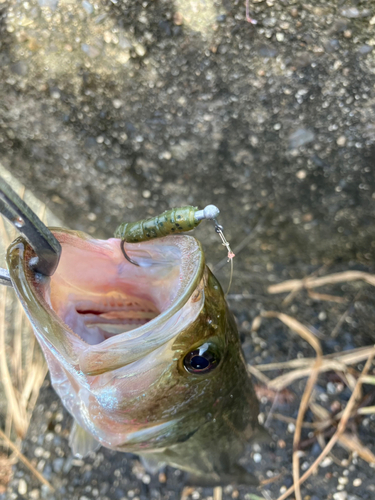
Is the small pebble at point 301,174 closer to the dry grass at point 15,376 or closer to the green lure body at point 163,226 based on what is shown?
the green lure body at point 163,226

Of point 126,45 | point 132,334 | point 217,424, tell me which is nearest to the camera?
point 132,334

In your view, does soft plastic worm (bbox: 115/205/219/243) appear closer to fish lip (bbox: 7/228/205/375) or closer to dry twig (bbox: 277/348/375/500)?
fish lip (bbox: 7/228/205/375)

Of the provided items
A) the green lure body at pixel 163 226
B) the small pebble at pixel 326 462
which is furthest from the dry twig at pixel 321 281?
the green lure body at pixel 163 226

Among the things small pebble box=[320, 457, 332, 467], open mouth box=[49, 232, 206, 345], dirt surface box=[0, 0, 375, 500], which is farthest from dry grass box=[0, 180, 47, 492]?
small pebble box=[320, 457, 332, 467]

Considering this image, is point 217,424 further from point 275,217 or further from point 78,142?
point 78,142

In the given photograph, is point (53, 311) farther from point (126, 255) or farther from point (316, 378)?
point (316, 378)

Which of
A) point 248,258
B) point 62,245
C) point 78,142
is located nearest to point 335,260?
point 248,258
